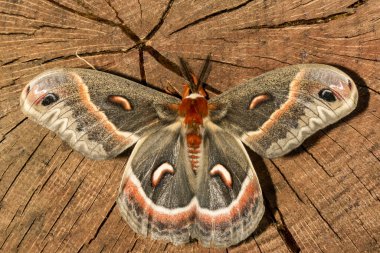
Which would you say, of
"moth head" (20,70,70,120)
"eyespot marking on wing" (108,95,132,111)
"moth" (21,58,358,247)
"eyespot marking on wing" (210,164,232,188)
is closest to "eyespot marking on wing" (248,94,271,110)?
"moth" (21,58,358,247)

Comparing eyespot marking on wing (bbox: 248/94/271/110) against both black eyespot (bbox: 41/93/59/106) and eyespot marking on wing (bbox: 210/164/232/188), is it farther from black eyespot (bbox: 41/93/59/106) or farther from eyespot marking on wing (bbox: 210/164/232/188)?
black eyespot (bbox: 41/93/59/106)

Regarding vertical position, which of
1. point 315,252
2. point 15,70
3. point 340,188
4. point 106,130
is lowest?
point 315,252

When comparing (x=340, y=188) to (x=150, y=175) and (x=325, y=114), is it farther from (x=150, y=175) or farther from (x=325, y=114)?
(x=150, y=175)

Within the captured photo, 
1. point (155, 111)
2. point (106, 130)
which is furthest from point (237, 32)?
point (106, 130)

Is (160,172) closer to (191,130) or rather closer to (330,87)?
(191,130)

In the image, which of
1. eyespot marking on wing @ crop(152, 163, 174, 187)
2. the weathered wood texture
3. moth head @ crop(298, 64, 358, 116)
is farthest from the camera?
eyespot marking on wing @ crop(152, 163, 174, 187)

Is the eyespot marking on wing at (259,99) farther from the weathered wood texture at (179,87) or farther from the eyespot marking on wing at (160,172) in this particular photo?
the eyespot marking on wing at (160,172)

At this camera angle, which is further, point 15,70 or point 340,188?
point 15,70

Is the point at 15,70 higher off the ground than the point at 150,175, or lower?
higher
